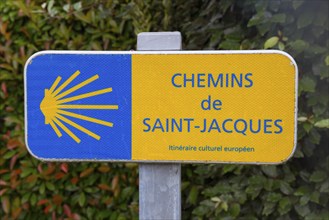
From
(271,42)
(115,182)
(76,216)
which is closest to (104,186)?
(115,182)

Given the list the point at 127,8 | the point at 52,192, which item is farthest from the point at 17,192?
the point at 127,8

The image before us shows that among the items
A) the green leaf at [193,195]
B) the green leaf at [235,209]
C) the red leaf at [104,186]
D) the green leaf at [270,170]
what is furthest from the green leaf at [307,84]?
the red leaf at [104,186]

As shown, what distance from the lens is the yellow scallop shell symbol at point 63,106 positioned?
1.22 meters

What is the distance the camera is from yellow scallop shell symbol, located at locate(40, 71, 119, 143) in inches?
48.2

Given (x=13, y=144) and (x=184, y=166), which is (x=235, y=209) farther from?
(x=13, y=144)

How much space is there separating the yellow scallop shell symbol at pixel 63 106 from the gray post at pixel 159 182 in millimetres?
141

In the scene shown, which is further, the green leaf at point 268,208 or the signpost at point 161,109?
the green leaf at point 268,208

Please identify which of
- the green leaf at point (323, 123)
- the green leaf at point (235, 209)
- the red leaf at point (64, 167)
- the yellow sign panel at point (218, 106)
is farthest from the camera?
the red leaf at point (64, 167)

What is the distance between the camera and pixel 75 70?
4.03 ft

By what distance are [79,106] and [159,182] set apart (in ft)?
0.84

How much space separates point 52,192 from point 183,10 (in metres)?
1.10

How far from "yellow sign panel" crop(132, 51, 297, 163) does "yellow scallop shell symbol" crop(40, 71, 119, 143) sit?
10 centimetres

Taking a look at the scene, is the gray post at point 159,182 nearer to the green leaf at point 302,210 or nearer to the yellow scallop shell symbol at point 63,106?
the yellow scallop shell symbol at point 63,106

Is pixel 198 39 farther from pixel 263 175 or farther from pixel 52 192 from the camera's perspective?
pixel 52 192
